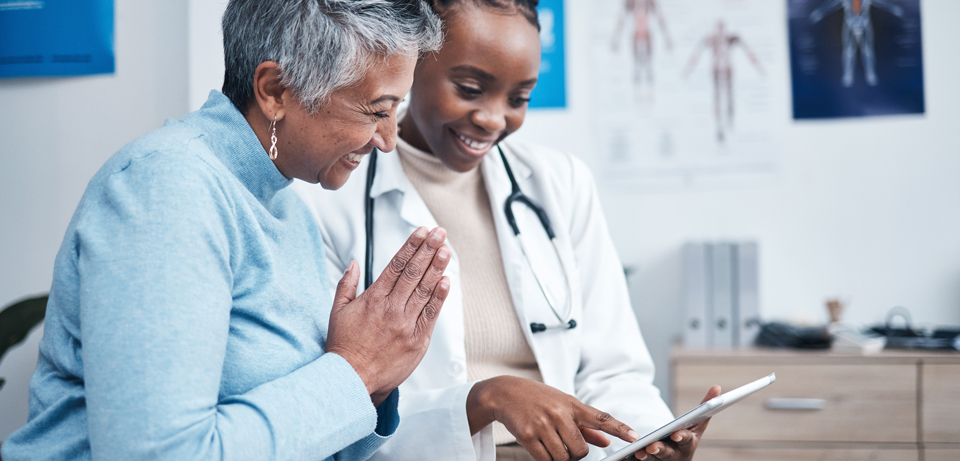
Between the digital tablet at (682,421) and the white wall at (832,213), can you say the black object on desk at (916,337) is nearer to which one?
the white wall at (832,213)

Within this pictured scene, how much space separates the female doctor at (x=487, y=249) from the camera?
3.71 ft

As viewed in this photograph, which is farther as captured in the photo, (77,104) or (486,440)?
(77,104)

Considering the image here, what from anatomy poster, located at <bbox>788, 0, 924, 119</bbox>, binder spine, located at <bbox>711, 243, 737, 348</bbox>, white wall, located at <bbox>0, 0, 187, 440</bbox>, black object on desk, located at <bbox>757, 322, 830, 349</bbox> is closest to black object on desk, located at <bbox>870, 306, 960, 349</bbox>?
black object on desk, located at <bbox>757, 322, 830, 349</bbox>

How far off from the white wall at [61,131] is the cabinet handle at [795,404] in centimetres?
188

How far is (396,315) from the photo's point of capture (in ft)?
2.68

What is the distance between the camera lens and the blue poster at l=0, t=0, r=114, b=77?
5.69 feet

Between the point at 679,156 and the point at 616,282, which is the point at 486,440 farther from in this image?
the point at 679,156

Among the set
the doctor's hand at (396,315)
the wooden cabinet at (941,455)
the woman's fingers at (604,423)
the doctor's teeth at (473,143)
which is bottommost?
the wooden cabinet at (941,455)

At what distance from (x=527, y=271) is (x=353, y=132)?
54 centimetres

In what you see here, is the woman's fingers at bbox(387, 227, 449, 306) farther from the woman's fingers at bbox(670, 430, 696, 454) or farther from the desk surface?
the desk surface

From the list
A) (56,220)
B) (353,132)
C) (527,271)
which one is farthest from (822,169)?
(56,220)

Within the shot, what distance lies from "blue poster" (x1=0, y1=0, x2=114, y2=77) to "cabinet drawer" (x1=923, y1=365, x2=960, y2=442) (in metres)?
2.48

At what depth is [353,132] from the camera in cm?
83

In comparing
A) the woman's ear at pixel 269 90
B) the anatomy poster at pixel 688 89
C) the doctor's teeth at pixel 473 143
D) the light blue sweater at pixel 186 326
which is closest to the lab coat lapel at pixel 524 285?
the doctor's teeth at pixel 473 143
